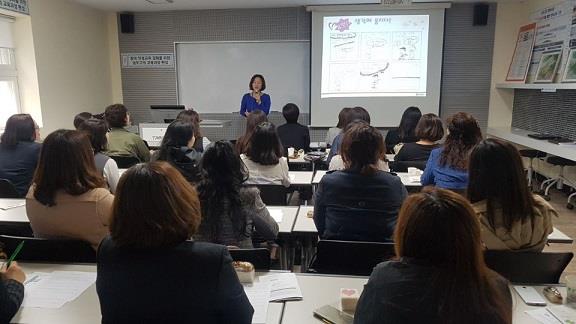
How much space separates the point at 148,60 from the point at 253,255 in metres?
6.10

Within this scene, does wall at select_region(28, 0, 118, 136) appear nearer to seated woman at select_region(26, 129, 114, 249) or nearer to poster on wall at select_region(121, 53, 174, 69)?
poster on wall at select_region(121, 53, 174, 69)

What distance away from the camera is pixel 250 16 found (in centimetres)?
668

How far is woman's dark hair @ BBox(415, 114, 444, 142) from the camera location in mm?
3518

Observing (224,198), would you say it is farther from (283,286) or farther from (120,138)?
(120,138)

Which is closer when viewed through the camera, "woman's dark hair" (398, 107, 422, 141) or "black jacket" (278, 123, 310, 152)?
"woman's dark hair" (398, 107, 422, 141)

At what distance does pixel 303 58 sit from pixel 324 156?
2.72 meters

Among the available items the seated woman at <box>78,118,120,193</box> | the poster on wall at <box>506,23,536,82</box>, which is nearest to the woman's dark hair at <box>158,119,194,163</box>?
the seated woman at <box>78,118,120,193</box>

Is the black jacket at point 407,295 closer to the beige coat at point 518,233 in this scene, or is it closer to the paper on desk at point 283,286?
the paper on desk at point 283,286

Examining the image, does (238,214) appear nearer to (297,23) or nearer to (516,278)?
(516,278)

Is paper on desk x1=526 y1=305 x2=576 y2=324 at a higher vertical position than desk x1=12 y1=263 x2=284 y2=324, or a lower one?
higher

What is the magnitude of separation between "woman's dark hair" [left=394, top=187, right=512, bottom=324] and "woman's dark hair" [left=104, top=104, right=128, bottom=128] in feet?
11.1

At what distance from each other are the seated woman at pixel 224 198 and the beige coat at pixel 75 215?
16.9 inches

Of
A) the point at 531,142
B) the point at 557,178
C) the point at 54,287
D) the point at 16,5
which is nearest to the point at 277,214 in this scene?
the point at 54,287

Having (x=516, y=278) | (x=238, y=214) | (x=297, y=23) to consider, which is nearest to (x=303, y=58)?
(x=297, y=23)
